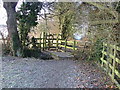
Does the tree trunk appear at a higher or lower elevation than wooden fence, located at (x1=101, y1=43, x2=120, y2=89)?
higher

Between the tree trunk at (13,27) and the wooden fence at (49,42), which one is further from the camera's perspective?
A: the wooden fence at (49,42)

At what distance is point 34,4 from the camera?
979 centimetres

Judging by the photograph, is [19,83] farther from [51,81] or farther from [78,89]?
[78,89]

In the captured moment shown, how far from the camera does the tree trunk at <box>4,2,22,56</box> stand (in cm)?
873

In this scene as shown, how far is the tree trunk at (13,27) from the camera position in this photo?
28.6 feet

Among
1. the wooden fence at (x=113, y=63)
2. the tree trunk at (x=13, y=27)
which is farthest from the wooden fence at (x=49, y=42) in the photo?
the wooden fence at (x=113, y=63)

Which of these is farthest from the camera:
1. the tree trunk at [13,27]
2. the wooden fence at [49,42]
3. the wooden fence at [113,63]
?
the wooden fence at [49,42]

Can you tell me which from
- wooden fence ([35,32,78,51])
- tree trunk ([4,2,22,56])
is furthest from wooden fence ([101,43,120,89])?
wooden fence ([35,32,78,51])

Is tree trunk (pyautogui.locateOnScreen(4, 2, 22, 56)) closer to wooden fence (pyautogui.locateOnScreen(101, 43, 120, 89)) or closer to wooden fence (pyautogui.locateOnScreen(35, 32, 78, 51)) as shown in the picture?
wooden fence (pyautogui.locateOnScreen(35, 32, 78, 51))

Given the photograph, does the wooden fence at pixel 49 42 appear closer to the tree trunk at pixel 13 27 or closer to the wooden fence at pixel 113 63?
the tree trunk at pixel 13 27

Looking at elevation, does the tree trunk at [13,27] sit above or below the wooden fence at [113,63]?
above

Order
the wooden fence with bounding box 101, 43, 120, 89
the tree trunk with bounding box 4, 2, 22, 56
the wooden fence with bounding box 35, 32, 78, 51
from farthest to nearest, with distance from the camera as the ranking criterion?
the wooden fence with bounding box 35, 32, 78, 51 → the tree trunk with bounding box 4, 2, 22, 56 → the wooden fence with bounding box 101, 43, 120, 89

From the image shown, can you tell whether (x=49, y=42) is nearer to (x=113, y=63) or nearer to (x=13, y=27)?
(x=13, y=27)

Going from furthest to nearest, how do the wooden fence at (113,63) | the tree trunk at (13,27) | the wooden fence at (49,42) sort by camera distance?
the wooden fence at (49,42) < the tree trunk at (13,27) < the wooden fence at (113,63)
